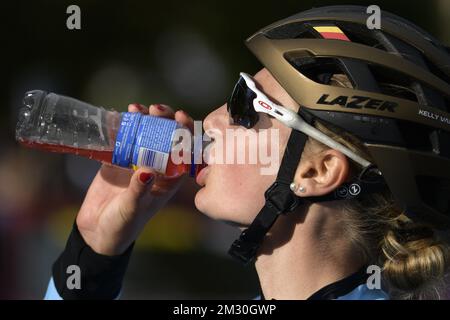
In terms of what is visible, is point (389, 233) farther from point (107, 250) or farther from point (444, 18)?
point (444, 18)

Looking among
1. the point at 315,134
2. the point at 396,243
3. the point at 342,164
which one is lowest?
the point at 396,243

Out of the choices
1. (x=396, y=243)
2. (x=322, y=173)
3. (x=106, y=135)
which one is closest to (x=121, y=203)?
(x=106, y=135)

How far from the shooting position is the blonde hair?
8.66ft

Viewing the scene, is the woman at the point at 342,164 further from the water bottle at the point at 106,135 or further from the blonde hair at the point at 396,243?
the water bottle at the point at 106,135

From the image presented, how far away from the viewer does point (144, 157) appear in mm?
2889

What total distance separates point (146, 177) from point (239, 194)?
53cm

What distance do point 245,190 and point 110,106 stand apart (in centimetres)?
423

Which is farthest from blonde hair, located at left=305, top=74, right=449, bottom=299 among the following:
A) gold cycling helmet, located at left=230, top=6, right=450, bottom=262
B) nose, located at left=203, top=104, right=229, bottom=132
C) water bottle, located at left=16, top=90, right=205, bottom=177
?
water bottle, located at left=16, top=90, right=205, bottom=177

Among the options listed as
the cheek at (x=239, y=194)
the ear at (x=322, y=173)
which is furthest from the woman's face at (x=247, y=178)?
the ear at (x=322, y=173)

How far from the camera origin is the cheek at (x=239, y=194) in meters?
2.64

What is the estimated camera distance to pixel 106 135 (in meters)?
3.35

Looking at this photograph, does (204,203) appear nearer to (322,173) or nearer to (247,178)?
(247,178)

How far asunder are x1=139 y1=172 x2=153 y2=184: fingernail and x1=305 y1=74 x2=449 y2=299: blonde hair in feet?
2.59

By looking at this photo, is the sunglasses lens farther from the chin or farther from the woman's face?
the chin
